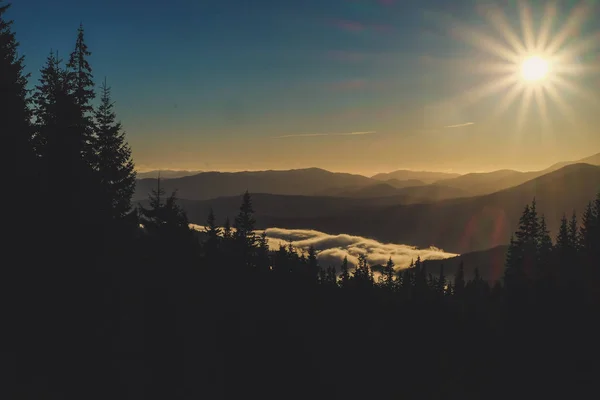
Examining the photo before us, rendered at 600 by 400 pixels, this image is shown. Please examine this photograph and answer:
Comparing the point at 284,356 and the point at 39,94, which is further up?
the point at 39,94

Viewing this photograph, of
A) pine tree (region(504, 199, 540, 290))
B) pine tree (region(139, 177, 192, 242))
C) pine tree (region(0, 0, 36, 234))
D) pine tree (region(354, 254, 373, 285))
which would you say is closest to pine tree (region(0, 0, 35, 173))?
pine tree (region(0, 0, 36, 234))

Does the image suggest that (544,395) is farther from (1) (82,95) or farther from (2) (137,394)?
(1) (82,95)

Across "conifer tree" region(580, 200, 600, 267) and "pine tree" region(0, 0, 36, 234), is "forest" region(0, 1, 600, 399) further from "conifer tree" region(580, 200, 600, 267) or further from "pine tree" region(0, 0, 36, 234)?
"conifer tree" region(580, 200, 600, 267)

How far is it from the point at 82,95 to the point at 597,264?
188 feet

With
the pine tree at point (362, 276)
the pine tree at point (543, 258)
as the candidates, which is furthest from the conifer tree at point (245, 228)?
the pine tree at point (543, 258)

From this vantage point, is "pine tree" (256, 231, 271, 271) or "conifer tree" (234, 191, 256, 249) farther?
"pine tree" (256, 231, 271, 271)

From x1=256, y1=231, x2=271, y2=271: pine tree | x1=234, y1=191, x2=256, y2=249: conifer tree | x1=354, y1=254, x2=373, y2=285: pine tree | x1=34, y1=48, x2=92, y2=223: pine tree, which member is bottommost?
x1=354, y1=254, x2=373, y2=285: pine tree

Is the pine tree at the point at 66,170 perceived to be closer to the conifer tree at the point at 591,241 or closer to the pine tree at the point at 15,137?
the pine tree at the point at 15,137

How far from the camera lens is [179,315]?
2139 centimetres

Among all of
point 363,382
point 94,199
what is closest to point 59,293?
point 94,199

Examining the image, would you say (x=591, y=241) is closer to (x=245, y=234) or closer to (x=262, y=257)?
(x=262, y=257)

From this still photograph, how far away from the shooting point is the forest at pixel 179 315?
571 inches

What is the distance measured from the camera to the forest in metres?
14.5

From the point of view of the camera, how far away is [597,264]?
4822 cm
